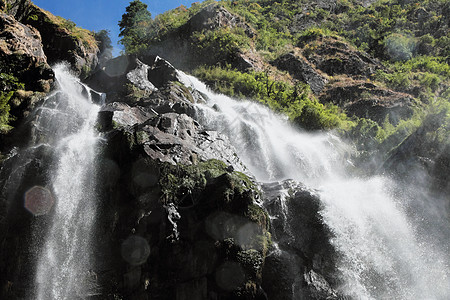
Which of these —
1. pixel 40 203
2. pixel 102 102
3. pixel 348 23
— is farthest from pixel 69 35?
pixel 348 23

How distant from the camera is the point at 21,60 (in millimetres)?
18109

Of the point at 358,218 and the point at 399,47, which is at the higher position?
the point at 399,47

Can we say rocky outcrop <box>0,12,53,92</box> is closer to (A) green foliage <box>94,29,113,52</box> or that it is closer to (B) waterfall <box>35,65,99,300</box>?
(B) waterfall <box>35,65,99,300</box>

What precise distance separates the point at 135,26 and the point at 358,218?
3521 cm

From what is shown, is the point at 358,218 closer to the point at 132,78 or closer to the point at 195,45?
the point at 132,78

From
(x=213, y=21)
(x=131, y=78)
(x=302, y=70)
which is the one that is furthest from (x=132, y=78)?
(x=302, y=70)

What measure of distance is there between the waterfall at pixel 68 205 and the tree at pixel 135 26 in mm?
21350

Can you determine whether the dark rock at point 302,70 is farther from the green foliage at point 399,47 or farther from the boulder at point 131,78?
the boulder at point 131,78

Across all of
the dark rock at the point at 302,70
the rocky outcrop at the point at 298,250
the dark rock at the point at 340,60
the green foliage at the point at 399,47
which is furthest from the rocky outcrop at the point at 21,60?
the green foliage at the point at 399,47

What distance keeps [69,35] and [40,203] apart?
22.6 metres

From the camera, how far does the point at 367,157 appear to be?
21531mm

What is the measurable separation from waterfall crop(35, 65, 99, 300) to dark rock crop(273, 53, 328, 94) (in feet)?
76.5

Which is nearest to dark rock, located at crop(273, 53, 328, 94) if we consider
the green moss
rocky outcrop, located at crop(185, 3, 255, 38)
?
rocky outcrop, located at crop(185, 3, 255, 38)

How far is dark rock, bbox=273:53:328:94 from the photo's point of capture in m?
33.4
